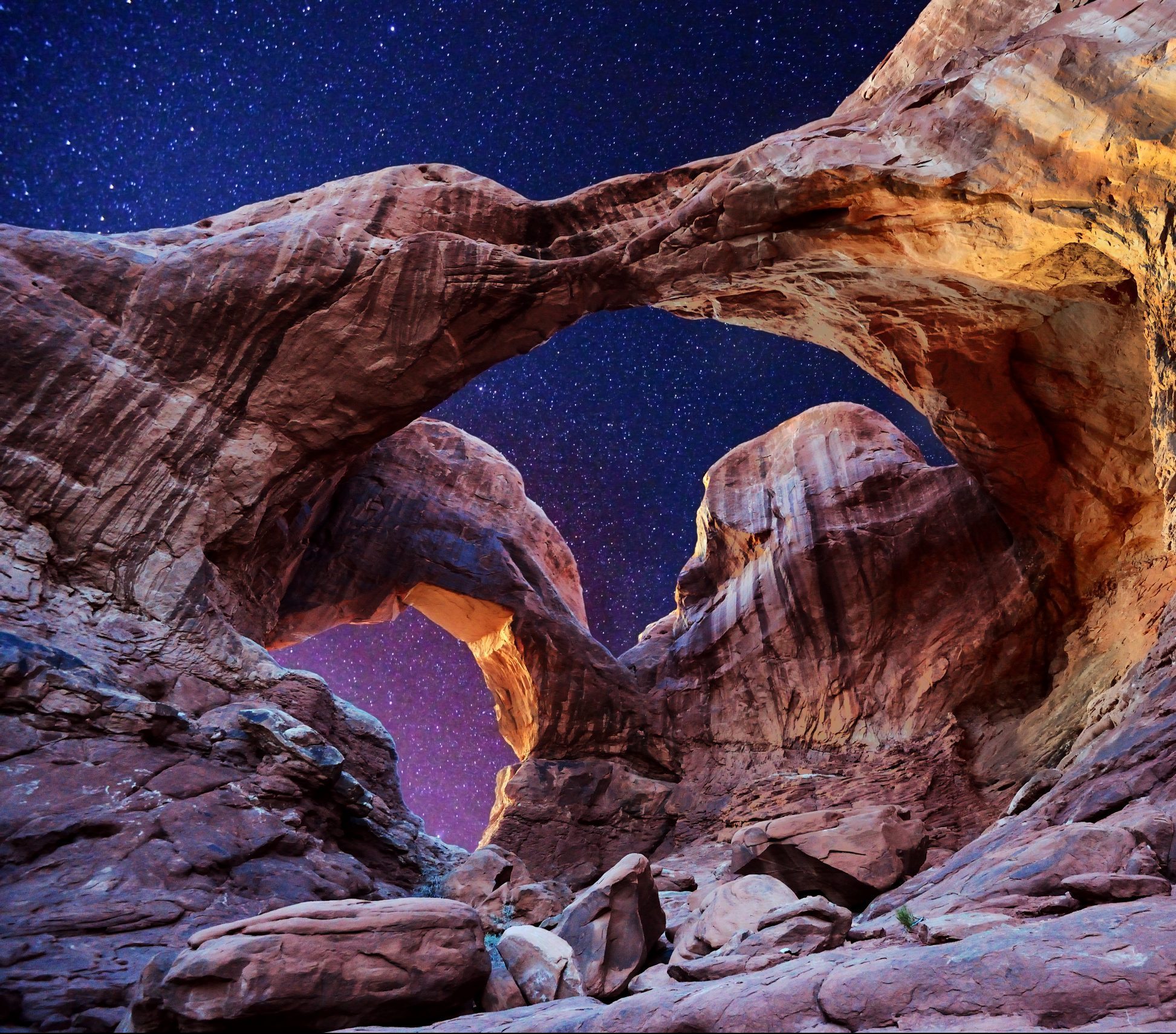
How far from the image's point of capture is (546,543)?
2308 centimetres

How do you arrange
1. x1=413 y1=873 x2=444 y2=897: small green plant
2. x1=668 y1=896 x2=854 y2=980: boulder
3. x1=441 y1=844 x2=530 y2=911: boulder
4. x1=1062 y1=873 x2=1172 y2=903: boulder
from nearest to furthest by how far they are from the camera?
x1=1062 y1=873 x2=1172 y2=903: boulder → x1=668 y1=896 x2=854 y2=980: boulder → x1=441 y1=844 x2=530 y2=911: boulder → x1=413 y1=873 x2=444 y2=897: small green plant

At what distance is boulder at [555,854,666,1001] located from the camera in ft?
23.0

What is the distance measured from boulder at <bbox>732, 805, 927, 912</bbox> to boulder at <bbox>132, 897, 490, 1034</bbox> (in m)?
4.52

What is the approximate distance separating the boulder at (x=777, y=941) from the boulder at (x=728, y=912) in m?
0.23

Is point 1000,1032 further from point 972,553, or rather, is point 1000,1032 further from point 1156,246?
point 972,553

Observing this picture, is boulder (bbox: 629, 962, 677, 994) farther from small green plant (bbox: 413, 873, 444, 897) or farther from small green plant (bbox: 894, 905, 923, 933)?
small green plant (bbox: 413, 873, 444, 897)

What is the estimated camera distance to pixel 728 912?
Result: 770cm

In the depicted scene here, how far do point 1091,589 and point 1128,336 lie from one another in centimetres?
519

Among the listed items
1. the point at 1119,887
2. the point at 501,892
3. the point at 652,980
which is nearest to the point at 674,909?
the point at 501,892

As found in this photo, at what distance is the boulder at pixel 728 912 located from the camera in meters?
7.28

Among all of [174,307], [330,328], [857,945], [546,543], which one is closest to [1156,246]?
[857,945]

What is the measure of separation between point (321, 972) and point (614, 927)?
299 cm

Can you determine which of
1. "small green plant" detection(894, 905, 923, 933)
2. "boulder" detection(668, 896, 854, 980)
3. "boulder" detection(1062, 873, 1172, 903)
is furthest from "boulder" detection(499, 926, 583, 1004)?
"boulder" detection(1062, 873, 1172, 903)

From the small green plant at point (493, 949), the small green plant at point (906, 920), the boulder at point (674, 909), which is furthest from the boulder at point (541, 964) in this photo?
the small green plant at point (906, 920)
